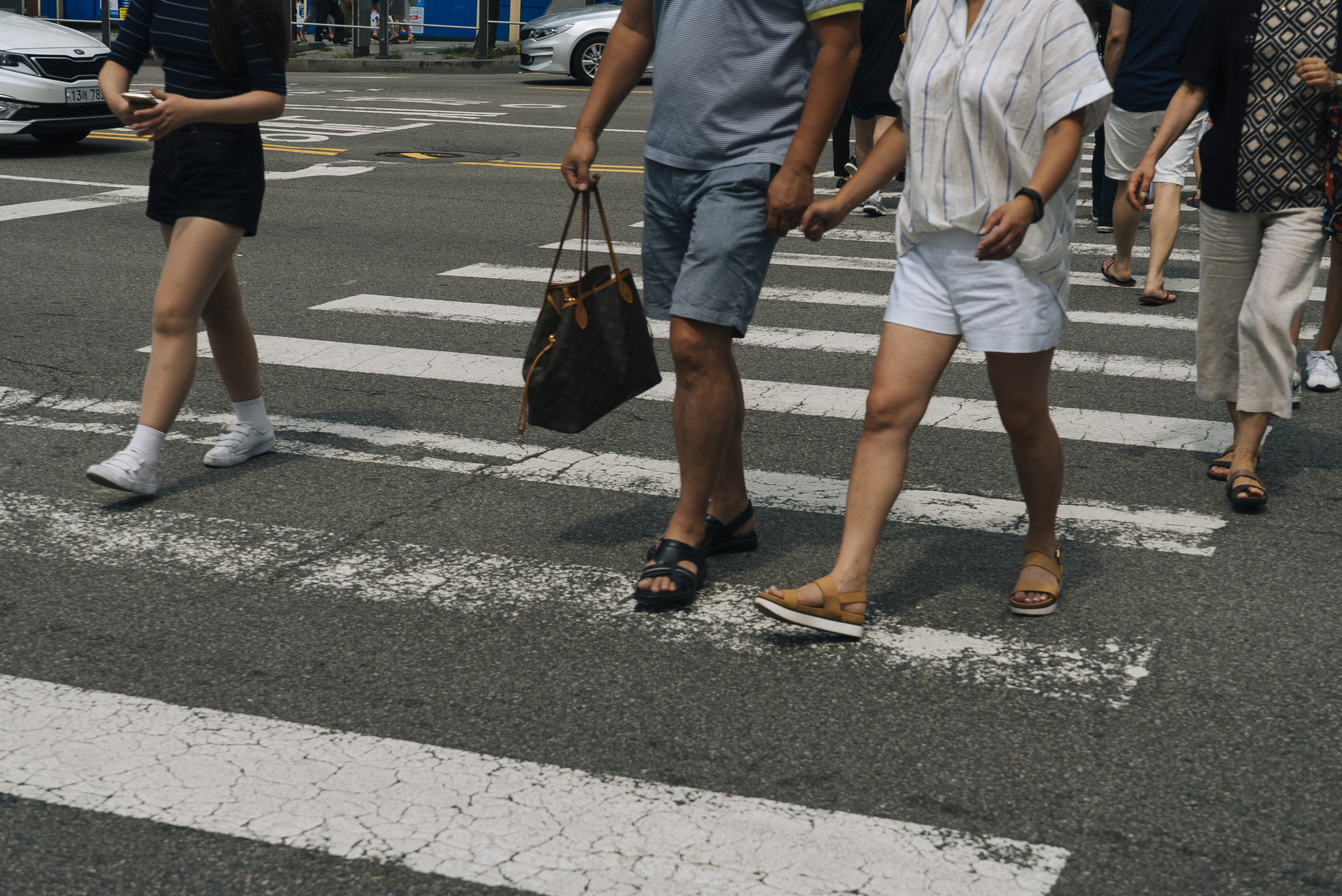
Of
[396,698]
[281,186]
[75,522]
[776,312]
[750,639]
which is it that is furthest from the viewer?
[281,186]

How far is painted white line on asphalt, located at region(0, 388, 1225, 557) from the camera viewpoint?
15.0 ft

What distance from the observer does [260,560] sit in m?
4.23

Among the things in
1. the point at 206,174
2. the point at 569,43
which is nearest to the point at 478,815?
the point at 206,174

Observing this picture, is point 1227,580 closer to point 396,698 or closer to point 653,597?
point 653,597

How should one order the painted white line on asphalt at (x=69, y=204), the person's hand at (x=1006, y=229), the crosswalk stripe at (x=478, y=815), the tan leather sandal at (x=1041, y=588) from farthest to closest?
1. the painted white line on asphalt at (x=69, y=204)
2. the tan leather sandal at (x=1041, y=588)
3. the person's hand at (x=1006, y=229)
4. the crosswalk stripe at (x=478, y=815)

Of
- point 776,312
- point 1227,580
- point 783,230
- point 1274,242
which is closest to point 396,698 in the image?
point 783,230

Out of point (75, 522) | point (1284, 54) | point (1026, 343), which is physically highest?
point (1284, 54)

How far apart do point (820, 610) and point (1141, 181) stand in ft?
6.93

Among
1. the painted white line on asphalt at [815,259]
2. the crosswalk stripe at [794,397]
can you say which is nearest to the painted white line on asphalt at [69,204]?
the painted white line on asphalt at [815,259]

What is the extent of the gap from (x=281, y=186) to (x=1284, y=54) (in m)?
9.05

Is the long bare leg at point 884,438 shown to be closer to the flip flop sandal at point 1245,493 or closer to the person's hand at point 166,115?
the flip flop sandal at point 1245,493

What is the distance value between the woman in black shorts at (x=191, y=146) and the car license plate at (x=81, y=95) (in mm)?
9344

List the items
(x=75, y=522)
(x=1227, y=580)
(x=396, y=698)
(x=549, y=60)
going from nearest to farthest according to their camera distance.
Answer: (x=396, y=698) → (x=1227, y=580) → (x=75, y=522) → (x=549, y=60)

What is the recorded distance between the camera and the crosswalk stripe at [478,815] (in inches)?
103
